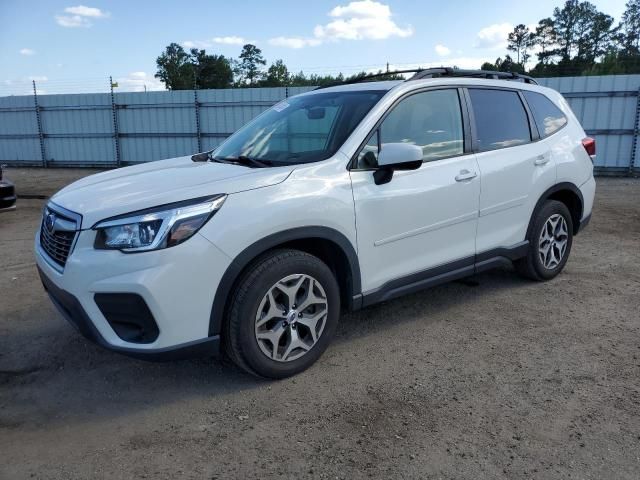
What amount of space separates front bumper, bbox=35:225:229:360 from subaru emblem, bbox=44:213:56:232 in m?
0.39

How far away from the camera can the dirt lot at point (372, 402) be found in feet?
8.36

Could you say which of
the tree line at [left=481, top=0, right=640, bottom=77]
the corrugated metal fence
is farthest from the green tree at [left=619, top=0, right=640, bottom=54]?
the corrugated metal fence

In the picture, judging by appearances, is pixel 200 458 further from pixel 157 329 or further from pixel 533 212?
pixel 533 212

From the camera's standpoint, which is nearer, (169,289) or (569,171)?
(169,289)

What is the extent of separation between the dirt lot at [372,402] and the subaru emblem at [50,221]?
960mm

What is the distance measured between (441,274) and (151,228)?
2.17 meters

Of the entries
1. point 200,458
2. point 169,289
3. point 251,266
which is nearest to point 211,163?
point 251,266

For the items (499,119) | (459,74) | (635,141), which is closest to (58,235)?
(459,74)

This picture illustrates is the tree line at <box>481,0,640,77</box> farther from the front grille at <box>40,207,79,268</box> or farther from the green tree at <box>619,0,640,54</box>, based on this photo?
the front grille at <box>40,207,79,268</box>

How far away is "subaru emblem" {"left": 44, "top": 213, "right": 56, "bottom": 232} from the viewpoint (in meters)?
3.21

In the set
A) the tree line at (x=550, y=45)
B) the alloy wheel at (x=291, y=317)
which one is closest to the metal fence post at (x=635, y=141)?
the alloy wheel at (x=291, y=317)

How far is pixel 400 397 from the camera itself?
10.2 feet

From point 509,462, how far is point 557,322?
193 centimetres

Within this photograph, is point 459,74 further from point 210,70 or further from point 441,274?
point 210,70
